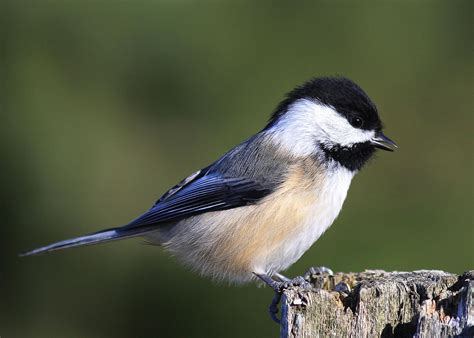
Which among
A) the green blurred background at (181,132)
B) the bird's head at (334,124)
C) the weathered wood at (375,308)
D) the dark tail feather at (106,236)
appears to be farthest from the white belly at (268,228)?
the weathered wood at (375,308)

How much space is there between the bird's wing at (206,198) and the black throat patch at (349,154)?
0.36 metres

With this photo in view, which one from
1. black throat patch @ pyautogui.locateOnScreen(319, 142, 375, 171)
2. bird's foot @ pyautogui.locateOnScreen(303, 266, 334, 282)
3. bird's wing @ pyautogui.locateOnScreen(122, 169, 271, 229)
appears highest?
black throat patch @ pyautogui.locateOnScreen(319, 142, 375, 171)

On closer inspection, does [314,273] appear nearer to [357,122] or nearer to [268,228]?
[268,228]

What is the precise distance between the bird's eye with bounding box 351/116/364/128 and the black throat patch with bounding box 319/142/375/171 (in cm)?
9

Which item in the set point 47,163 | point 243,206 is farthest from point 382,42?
point 47,163

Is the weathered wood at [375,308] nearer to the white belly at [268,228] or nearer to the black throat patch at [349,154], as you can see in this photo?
the white belly at [268,228]

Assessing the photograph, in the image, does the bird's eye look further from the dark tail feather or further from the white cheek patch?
the dark tail feather

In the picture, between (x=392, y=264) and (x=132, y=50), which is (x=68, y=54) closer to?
(x=132, y=50)

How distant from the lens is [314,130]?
10.5 ft

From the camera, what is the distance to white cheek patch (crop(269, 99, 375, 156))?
3.17 metres

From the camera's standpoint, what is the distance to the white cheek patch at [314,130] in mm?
3170

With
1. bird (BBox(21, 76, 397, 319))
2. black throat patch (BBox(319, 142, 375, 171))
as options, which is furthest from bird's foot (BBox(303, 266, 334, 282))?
black throat patch (BBox(319, 142, 375, 171))

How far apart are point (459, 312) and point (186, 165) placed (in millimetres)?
2536

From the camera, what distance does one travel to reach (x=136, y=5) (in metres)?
4.70
